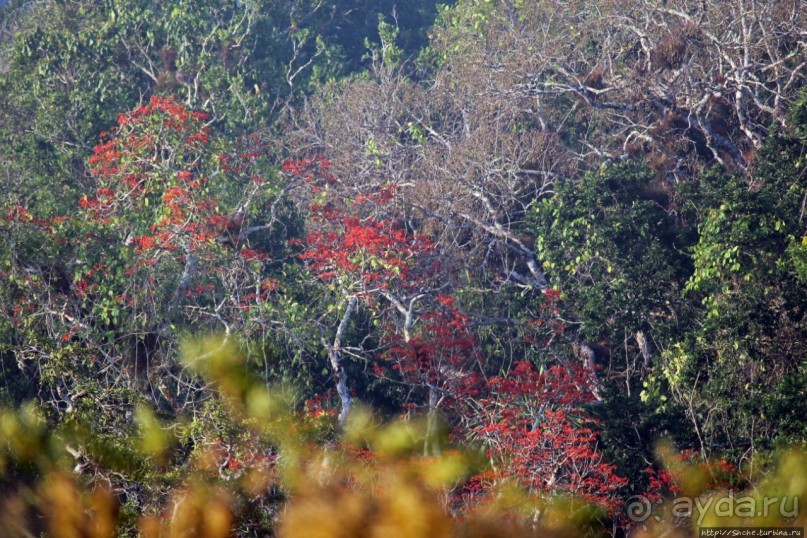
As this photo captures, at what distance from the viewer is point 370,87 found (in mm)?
15883

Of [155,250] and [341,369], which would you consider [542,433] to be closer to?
[341,369]

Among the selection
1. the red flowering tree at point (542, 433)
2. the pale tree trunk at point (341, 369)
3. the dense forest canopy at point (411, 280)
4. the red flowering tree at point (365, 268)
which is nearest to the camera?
the dense forest canopy at point (411, 280)

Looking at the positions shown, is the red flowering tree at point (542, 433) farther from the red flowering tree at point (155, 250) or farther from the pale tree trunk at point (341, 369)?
the red flowering tree at point (155, 250)

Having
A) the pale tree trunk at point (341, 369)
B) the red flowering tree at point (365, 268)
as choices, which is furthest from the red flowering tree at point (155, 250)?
the pale tree trunk at point (341, 369)

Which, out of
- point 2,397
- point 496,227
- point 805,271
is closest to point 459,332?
point 496,227

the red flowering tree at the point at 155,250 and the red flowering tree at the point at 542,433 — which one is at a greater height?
the red flowering tree at the point at 155,250

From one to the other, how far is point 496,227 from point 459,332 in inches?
68.1

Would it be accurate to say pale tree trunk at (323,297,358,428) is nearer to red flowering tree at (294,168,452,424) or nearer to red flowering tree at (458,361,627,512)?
red flowering tree at (294,168,452,424)

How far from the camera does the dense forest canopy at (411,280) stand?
8.02 m

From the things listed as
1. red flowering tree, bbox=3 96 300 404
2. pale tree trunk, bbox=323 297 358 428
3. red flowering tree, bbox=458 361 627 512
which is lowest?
red flowering tree, bbox=458 361 627 512

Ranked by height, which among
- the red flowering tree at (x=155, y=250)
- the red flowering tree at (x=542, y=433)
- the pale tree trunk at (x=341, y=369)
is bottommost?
the red flowering tree at (x=542, y=433)

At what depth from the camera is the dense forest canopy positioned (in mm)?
8016

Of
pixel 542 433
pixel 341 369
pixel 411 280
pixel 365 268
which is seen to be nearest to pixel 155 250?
pixel 365 268

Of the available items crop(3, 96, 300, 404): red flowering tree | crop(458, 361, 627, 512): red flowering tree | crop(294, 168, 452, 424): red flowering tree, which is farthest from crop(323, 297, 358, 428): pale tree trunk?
crop(458, 361, 627, 512): red flowering tree
